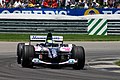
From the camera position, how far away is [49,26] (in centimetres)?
2795

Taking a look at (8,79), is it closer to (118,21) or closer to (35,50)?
(35,50)

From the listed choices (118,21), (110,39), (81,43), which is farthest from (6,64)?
(118,21)

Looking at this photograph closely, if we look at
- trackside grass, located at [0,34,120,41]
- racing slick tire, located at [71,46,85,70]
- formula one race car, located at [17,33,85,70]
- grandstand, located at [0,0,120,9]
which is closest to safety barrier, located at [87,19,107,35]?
trackside grass, located at [0,34,120,41]

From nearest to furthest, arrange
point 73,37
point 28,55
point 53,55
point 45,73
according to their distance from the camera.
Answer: point 45,73, point 28,55, point 53,55, point 73,37

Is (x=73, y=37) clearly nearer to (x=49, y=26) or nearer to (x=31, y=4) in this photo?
(x=49, y=26)

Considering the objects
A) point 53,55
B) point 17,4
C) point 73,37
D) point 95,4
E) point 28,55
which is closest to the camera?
point 28,55

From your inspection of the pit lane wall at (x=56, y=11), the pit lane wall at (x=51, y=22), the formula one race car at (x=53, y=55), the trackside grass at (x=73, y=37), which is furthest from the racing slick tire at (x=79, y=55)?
the pit lane wall at (x=56, y=11)

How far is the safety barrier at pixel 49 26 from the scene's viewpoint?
27.7 m

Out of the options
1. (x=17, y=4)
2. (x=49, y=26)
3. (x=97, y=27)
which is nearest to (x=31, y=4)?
(x=17, y=4)

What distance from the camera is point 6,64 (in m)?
15.2

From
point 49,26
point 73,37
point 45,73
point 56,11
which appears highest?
point 45,73

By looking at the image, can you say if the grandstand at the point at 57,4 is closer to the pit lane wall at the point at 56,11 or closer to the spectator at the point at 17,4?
the spectator at the point at 17,4

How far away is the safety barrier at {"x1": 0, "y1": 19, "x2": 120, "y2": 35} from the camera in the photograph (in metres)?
27.7

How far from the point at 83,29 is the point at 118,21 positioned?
7.21ft
